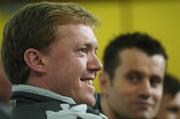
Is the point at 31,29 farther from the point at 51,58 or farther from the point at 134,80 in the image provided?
the point at 134,80

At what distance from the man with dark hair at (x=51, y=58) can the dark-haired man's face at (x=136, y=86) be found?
1617 millimetres

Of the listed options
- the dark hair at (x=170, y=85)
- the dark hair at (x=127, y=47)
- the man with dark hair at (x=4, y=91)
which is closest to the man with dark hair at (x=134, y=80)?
the dark hair at (x=127, y=47)

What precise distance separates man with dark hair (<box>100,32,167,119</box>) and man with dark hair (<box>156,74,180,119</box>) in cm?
75

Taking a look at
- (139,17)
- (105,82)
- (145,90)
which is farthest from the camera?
(139,17)

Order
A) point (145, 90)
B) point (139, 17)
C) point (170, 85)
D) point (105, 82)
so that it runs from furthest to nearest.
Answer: point (139, 17) < point (170, 85) < point (105, 82) < point (145, 90)

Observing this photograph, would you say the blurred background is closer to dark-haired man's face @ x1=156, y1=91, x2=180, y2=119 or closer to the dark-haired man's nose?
dark-haired man's face @ x1=156, y1=91, x2=180, y2=119

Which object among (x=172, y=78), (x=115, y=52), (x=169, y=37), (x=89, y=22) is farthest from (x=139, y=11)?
(x=89, y=22)

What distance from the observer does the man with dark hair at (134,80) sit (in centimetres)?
387

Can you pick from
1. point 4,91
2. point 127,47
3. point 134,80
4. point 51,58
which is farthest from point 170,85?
point 51,58

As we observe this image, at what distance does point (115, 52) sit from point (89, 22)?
1.85 metres

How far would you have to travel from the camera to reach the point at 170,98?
486cm

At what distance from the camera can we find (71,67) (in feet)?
7.27

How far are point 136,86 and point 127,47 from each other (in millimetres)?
363

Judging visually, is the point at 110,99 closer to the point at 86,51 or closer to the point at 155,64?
the point at 155,64
